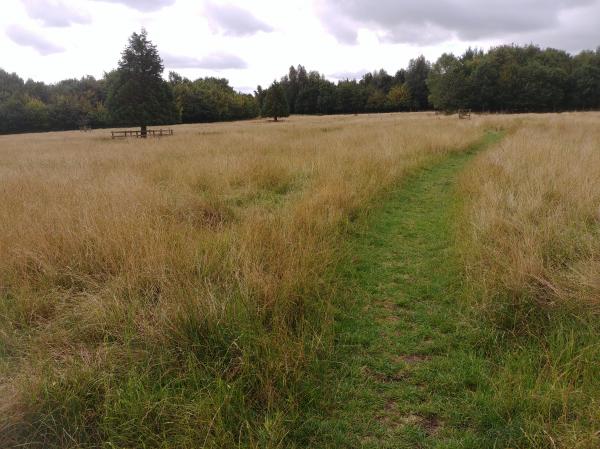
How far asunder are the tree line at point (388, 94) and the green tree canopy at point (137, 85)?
3.66 m

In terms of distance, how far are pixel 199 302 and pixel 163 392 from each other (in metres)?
0.76

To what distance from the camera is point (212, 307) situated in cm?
301

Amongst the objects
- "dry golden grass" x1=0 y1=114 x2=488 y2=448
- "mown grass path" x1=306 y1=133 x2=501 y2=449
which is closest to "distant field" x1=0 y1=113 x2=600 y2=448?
"dry golden grass" x1=0 y1=114 x2=488 y2=448

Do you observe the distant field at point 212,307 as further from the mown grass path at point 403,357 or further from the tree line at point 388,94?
the tree line at point 388,94

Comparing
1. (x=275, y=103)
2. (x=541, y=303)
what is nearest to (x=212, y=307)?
(x=541, y=303)

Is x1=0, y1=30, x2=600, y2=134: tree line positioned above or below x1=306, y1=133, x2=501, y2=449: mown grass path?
above

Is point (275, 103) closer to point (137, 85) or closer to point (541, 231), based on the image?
point (137, 85)

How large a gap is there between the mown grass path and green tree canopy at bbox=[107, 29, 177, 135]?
86.2ft

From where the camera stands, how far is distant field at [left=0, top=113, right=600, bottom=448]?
7.63 ft

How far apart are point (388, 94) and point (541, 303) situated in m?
76.9

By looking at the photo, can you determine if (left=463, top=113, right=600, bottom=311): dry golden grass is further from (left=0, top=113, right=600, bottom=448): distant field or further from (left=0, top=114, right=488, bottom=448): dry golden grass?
(left=0, top=114, right=488, bottom=448): dry golden grass

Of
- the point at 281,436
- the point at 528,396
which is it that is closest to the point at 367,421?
the point at 281,436

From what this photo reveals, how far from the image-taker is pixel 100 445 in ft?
7.41

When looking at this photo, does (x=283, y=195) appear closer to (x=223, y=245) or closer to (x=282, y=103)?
(x=223, y=245)
